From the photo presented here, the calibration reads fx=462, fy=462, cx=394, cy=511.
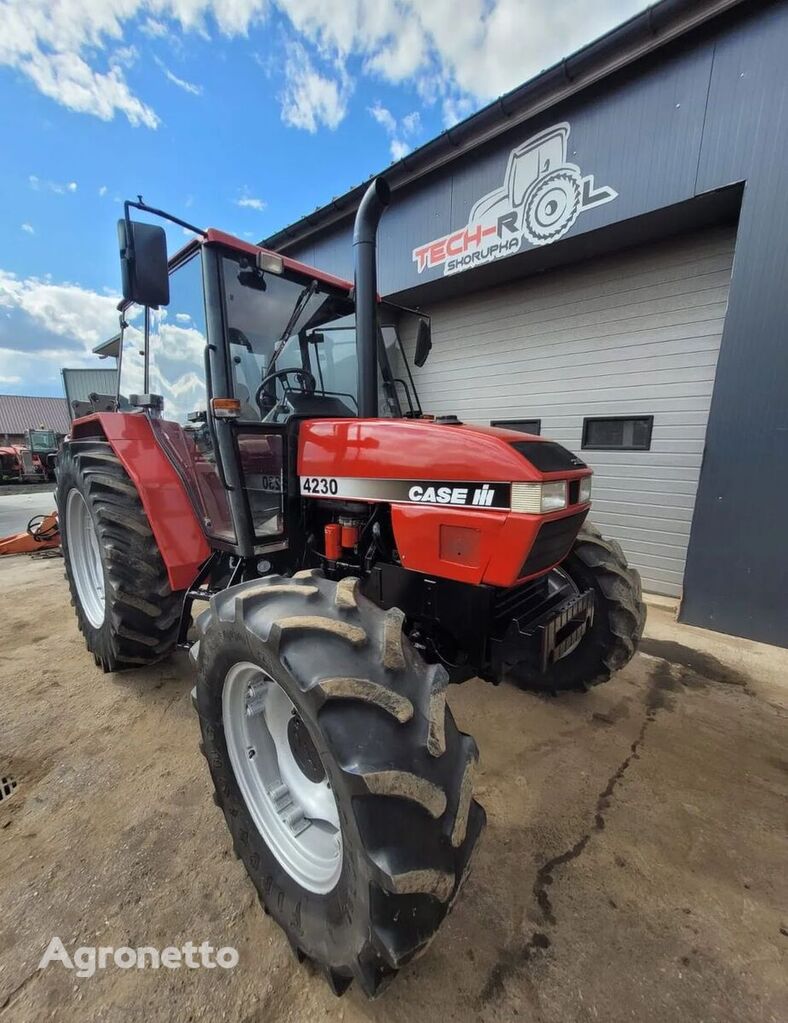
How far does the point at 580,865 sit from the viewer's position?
1563mm

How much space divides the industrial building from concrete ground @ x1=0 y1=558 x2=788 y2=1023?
1829 millimetres

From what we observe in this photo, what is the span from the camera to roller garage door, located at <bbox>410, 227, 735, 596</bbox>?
4078 mm

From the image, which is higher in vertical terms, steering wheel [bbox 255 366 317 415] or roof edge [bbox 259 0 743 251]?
roof edge [bbox 259 0 743 251]

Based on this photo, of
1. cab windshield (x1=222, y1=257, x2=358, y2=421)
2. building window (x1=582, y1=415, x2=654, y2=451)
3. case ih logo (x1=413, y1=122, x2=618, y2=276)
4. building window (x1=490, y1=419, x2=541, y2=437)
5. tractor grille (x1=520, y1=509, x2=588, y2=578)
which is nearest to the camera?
tractor grille (x1=520, y1=509, x2=588, y2=578)

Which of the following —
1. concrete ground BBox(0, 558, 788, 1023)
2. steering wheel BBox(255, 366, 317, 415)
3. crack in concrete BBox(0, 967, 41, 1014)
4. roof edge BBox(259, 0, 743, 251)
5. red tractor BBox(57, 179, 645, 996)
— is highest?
roof edge BBox(259, 0, 743, 251)

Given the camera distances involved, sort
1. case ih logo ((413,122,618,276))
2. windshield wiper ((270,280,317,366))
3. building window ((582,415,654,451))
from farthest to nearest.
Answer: building window ((582,415,654,451))
case ih logo ((413,122,618,276))
windshield wiper ((270,280,317,366))

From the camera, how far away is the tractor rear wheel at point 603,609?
2.27 metres

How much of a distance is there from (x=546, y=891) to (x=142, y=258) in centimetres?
270

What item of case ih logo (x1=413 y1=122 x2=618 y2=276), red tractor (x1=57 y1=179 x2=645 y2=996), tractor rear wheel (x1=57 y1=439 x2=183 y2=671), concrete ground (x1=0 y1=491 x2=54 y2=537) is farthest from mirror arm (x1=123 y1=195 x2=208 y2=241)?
concrete ground (x1=0 y1=491 x2=54 y2=537)

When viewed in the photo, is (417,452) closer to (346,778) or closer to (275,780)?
(346,778)

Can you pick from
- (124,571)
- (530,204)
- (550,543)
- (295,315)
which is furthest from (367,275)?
(530,204)

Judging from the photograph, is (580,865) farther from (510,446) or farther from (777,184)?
(777,184)

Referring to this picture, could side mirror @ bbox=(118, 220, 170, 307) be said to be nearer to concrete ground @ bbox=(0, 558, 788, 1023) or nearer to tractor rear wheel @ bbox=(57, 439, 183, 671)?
tractor rear wheel @ bbox=(57, 439, 183, 671)

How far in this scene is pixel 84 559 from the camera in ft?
10.2
